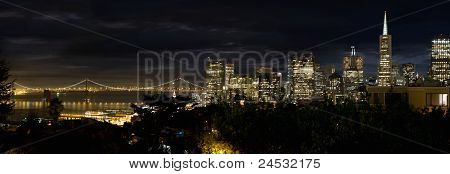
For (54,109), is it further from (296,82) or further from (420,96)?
(420,96)

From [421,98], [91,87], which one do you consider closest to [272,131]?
[421,98]

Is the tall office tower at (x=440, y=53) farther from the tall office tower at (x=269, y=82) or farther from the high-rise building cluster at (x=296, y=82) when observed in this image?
the tall office tower at (x=269, y=82)

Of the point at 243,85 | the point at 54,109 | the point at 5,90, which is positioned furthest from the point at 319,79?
the point at 5,90

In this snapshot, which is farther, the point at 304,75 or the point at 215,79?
the point at 304,75

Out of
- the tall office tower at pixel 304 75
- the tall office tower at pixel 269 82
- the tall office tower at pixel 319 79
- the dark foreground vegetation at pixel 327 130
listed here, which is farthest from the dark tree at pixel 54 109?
the dark foreground vegetation at pixel 327 130

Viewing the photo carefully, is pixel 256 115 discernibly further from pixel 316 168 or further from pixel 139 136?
pixel 139 136

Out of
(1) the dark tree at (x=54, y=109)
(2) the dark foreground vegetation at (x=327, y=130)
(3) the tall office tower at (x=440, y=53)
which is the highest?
(3) the tall office tower at (x=440, y=53)

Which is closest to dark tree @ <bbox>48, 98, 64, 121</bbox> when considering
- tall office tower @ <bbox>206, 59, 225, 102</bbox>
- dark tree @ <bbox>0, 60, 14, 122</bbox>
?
dark tree @ <bbox>0, 60, 14, 122</bbox>

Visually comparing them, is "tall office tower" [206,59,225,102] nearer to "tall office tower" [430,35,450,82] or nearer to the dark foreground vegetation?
the dark foreground vegetation
